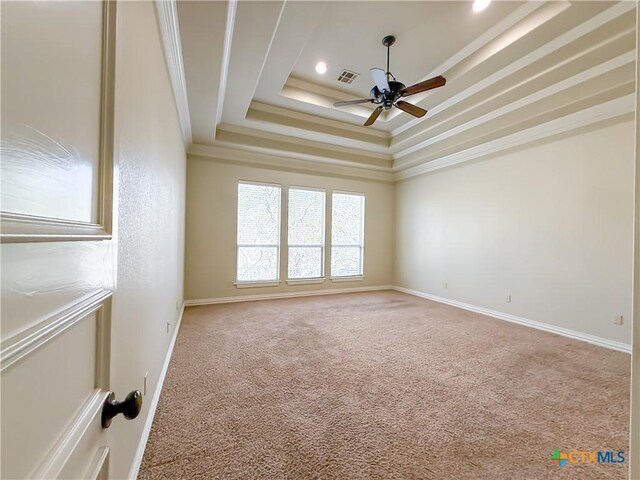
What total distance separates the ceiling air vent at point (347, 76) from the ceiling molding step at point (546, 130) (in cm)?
256

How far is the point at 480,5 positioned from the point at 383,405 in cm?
347

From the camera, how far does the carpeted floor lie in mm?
1514

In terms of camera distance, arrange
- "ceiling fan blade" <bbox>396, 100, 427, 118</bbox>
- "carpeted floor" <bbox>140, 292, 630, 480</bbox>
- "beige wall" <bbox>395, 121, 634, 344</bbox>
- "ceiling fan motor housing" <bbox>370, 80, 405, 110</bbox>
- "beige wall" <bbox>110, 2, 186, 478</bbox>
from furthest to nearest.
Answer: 1. "beige wall" <bbox>395, 121, 634, 344</bbox>
2. "ceiling fan blade" <bbox>396, 100, 427, 118</bbox>
3. "ceiling fan motor housing" <bbox>370, 80, 405, 110</bbox>
4. "carpeted floor" <bbox>140, 292, 630, 480</bbox>
5. "beige wall" <bbox>110, 2, 186, 478</bbox>

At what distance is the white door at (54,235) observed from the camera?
353 millimetres

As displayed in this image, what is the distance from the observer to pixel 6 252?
1.08ft

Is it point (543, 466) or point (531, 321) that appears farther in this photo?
point (531, 321)

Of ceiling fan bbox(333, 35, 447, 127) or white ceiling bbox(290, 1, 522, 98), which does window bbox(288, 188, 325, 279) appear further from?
ceiling fan bbox(333, 35, 447, 127)

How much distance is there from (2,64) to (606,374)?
4.18 meters

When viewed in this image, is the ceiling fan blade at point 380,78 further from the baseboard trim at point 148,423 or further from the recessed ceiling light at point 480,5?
the baseboard trim at point 148,423

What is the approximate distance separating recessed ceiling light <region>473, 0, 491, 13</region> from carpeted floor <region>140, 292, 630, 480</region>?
3.33 m

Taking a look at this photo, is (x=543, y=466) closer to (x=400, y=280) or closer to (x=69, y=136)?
(x=69, y=136)

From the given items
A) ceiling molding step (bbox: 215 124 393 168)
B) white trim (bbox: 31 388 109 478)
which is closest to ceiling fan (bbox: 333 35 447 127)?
ceiling molding step (bbox: 215 124 393 168)

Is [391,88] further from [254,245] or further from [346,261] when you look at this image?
[346,261]

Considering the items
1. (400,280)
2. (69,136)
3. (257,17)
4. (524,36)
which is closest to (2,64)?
(69,136)
